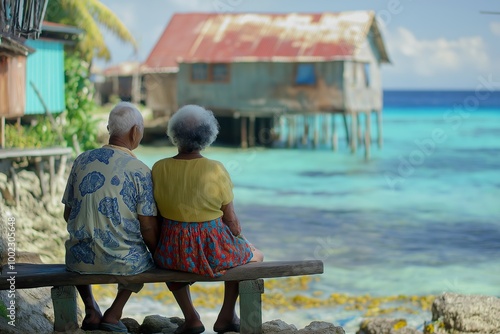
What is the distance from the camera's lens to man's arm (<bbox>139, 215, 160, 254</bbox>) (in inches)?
187

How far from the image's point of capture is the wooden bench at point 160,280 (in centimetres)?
473

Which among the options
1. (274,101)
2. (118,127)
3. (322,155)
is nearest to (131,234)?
(118,127)

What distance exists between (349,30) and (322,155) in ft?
22.1

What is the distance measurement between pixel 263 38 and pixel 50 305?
83.1 feet

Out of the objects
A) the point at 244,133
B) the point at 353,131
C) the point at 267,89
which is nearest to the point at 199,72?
the point at 267,89

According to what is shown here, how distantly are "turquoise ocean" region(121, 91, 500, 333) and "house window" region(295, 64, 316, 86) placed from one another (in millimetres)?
3228

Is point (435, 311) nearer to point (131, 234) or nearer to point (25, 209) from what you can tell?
point (131, 234)

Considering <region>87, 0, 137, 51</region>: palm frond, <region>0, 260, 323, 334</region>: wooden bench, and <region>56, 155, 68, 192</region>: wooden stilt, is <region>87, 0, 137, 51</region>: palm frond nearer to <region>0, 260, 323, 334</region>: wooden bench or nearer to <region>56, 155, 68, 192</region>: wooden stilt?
<region>56, 155, 68, 192</region>: wooden stilt

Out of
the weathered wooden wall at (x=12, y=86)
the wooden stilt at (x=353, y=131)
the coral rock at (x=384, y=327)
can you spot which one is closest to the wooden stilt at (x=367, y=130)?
the wooden stilt at (x=353, y=131)

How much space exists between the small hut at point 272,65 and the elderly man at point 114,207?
80.2 feet

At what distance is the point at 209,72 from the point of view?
31.1 metres

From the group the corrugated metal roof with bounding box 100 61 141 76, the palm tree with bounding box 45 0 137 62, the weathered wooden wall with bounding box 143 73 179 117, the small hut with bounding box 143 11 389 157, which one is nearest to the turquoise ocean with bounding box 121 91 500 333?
the weathered wooden wall with bounding box 143 73 179 117

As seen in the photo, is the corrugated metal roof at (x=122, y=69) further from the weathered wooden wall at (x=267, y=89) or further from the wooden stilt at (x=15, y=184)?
the wooden stilt at (x=15, y=184)

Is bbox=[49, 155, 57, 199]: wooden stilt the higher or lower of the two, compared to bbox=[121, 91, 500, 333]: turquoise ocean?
higher
